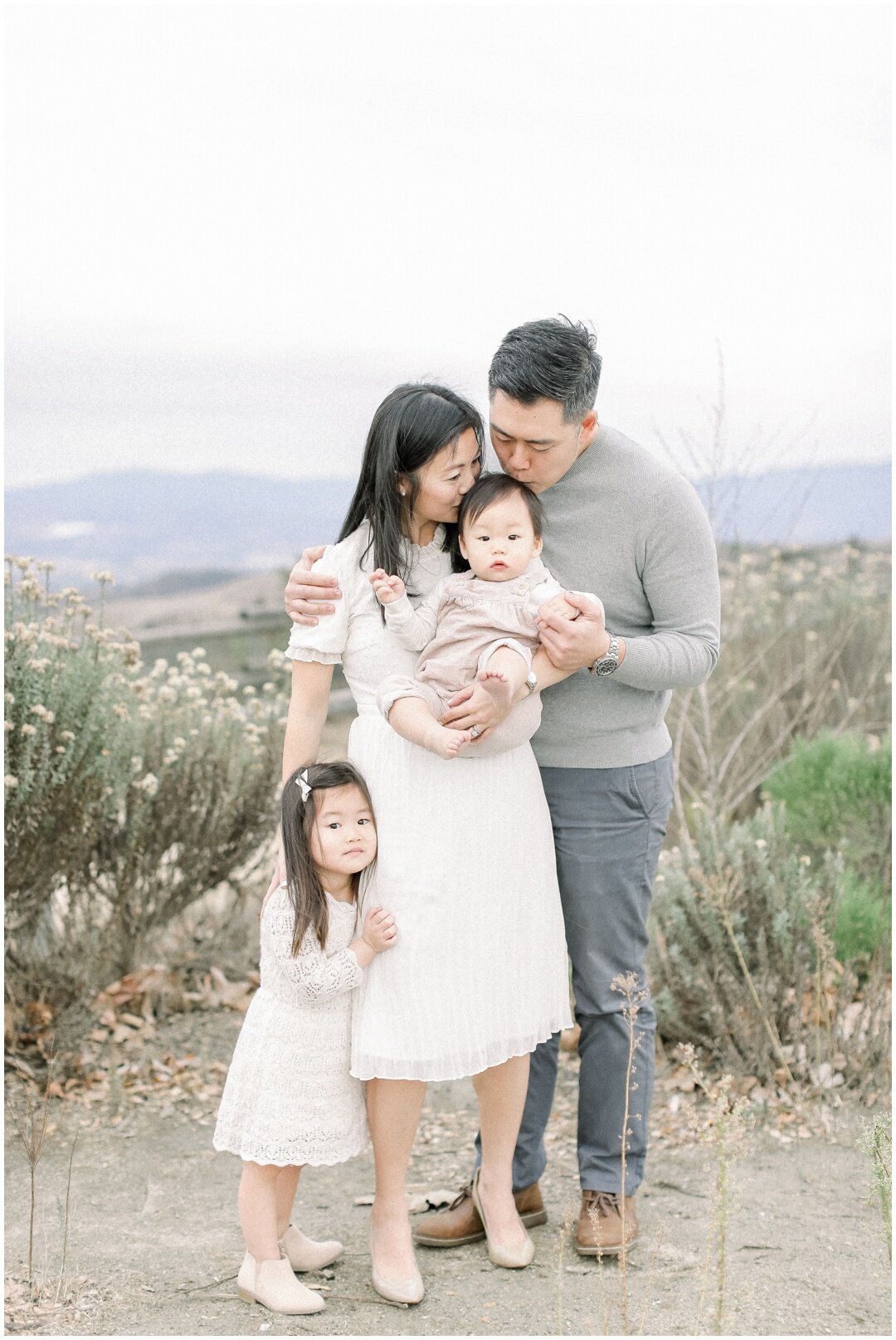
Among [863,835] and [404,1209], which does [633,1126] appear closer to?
[404,1209]

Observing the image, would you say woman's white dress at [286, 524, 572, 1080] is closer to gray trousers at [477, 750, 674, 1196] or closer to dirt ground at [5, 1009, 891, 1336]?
gray trousers at [477, 750, 674, 1196]

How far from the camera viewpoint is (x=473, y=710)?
2357 mm

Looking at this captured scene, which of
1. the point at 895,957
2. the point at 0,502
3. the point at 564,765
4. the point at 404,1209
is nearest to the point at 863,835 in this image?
the point at 895,957

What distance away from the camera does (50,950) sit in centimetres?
420

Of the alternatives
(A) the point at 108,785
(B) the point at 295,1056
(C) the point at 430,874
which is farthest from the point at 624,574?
(A) the point at 108,785

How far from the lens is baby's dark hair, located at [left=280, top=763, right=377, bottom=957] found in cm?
249

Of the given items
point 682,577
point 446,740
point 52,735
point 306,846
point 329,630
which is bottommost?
point 306,846

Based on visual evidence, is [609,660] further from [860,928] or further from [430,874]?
[860,928]

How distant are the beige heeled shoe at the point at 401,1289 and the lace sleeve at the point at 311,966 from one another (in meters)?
0.64

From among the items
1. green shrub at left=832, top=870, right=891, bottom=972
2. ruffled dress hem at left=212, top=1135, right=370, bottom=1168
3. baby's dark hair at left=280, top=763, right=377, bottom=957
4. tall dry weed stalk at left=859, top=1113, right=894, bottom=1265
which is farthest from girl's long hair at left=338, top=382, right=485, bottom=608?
green shrub at left=832, top=870, right=891, bottom=972

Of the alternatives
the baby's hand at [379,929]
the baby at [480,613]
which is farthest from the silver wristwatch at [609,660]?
the baby's hand at [379,929]

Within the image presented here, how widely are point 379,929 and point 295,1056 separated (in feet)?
1.07

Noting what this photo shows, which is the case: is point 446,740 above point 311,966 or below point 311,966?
above

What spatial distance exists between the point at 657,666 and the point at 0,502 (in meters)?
1.67
